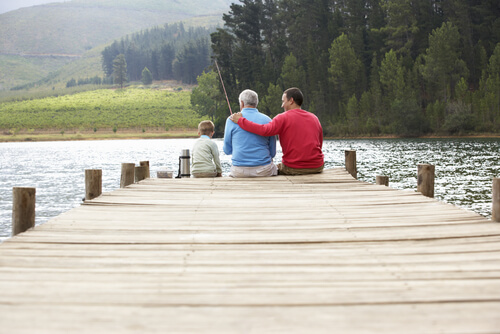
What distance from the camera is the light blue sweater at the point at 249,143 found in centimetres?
736

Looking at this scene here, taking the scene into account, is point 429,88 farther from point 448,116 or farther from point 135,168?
point 135,168

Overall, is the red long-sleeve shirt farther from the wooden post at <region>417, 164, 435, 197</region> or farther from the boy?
the wooden post at <region>417, 164, 435, 197</region>

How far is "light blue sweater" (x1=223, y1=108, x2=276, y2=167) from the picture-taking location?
7359 mm

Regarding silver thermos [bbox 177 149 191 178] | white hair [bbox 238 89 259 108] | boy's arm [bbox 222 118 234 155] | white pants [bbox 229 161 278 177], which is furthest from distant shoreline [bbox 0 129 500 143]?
white hair [bbox 238 89 259 108]

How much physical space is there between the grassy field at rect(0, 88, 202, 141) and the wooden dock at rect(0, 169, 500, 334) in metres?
82.4

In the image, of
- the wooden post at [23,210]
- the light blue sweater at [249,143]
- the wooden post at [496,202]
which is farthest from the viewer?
the light blue sweater at [249,143]

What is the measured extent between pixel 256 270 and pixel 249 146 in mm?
4387

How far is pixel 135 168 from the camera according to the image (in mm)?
8531

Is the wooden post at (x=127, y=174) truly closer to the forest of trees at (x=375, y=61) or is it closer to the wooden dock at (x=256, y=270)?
the wooden dock at (x=256, y=270)

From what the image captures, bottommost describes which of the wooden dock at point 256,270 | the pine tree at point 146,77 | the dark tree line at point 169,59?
the wooden dock at point 256,270

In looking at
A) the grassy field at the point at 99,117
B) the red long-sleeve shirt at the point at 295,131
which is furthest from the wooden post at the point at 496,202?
the grassy field at the point at 99,117

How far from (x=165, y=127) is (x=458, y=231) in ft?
292

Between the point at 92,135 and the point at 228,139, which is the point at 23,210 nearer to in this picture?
the point at 228,139

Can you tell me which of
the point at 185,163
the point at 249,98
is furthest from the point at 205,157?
the point at 249,98
